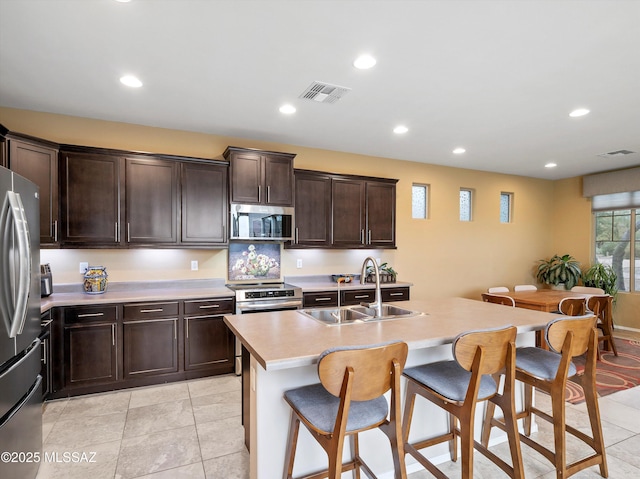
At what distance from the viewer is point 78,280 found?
148 inches

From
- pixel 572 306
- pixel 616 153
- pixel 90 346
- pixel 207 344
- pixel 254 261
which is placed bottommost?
pixel 207 344

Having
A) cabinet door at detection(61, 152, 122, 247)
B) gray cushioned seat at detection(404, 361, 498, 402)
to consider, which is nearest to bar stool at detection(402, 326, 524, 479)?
gray cushioned seat at detection(404, 361, 498, 402)

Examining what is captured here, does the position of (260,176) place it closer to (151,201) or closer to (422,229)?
(151,201)

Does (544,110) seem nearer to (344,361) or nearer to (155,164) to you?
(344,361)

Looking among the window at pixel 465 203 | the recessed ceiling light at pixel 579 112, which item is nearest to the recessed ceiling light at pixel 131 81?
the recessed ceiling light at pixel 579 112

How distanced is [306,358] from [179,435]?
5.73ft

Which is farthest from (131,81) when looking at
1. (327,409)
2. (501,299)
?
(501,299)

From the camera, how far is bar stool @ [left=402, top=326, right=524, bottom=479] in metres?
1.76

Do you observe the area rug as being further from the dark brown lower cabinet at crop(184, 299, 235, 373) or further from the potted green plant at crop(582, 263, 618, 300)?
the dark brown lower cabinet at crop(184, 299, 235, 373)

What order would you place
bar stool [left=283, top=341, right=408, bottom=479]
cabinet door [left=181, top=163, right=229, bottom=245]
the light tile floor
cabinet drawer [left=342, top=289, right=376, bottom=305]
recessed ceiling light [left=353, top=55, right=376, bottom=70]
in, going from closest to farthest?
bar stool [left=283, top=341, right=408, bottom=479] → the light tile floor → recessed ceiling light [left=353, top=55, right=376, bottom=70] → cabinet door [left=181, top=163, right=229, bottom=245] → cabinet drawer [left=342, top=289, right=376, bottom=305]

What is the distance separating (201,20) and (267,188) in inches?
87.3

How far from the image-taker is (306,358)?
160 cm

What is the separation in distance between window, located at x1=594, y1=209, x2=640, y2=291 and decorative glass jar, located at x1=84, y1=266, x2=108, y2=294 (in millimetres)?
7870

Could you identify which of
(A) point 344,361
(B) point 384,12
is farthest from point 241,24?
(A) point 344,361
